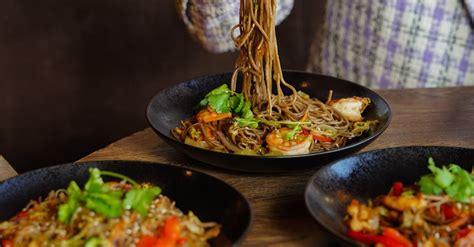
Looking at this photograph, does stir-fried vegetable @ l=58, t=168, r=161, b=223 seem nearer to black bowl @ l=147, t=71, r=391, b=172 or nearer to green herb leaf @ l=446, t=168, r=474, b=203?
black bowl @ l=147, t=71, r=391, b=172

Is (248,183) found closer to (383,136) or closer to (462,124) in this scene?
(383,136)

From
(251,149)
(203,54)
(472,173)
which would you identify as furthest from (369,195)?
(203,54)

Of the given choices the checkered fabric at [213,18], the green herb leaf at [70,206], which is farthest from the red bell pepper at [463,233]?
the checkered fabric at [213,18]

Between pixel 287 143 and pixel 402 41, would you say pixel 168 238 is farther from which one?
pixel 402 41

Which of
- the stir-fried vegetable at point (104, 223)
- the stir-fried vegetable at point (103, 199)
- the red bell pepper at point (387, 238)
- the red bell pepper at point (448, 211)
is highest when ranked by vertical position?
the stir-fried vegetable at point (103, 199)

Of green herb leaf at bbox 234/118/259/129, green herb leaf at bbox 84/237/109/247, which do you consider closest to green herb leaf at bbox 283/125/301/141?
green herb leaf at bbox 234/118/259/129

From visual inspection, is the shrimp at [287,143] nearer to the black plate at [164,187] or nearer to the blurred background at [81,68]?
the black plate at [164,187]

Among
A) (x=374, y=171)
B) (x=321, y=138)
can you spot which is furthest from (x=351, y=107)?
(x=374, y=171)
